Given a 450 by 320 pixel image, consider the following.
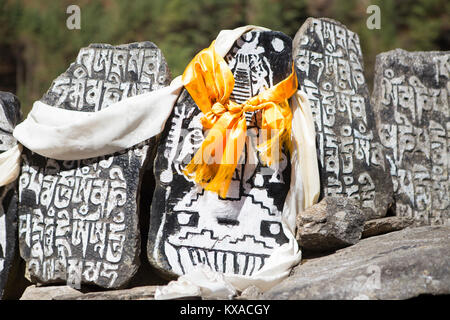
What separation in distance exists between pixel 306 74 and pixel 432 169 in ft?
3.30

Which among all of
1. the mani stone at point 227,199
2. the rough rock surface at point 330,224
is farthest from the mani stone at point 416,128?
the mani stone at point 227,199

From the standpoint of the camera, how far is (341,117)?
3.24m

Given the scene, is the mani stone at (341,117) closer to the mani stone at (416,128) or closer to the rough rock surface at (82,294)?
the mani stone at (416,128)

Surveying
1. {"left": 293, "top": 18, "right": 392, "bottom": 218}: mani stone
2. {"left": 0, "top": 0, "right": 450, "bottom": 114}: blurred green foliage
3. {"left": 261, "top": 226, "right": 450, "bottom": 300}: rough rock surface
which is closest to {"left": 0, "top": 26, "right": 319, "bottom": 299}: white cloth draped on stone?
{"left": 293, "top": 18, "right": 392, "bottom": 218}: mani stone

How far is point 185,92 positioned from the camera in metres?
3.02

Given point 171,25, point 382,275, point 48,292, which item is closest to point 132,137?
point 48,292

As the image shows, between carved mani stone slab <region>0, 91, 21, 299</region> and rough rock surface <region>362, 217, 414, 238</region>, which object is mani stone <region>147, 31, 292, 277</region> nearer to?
rough rock surface <region>362, 217, 414, 238</region>

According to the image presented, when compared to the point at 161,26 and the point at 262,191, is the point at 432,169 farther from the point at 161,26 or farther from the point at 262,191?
the point at 161,26

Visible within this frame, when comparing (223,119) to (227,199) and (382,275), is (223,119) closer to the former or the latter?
(227,199)

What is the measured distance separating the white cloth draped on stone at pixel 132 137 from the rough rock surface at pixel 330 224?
0.07m

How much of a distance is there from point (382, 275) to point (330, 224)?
2.09 feet

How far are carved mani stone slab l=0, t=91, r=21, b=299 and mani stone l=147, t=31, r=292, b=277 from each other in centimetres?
73

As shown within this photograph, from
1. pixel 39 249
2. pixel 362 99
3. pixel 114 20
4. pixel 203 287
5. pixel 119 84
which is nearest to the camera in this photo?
pixel 203 287

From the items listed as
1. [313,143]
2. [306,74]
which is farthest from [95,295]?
[306,74]
